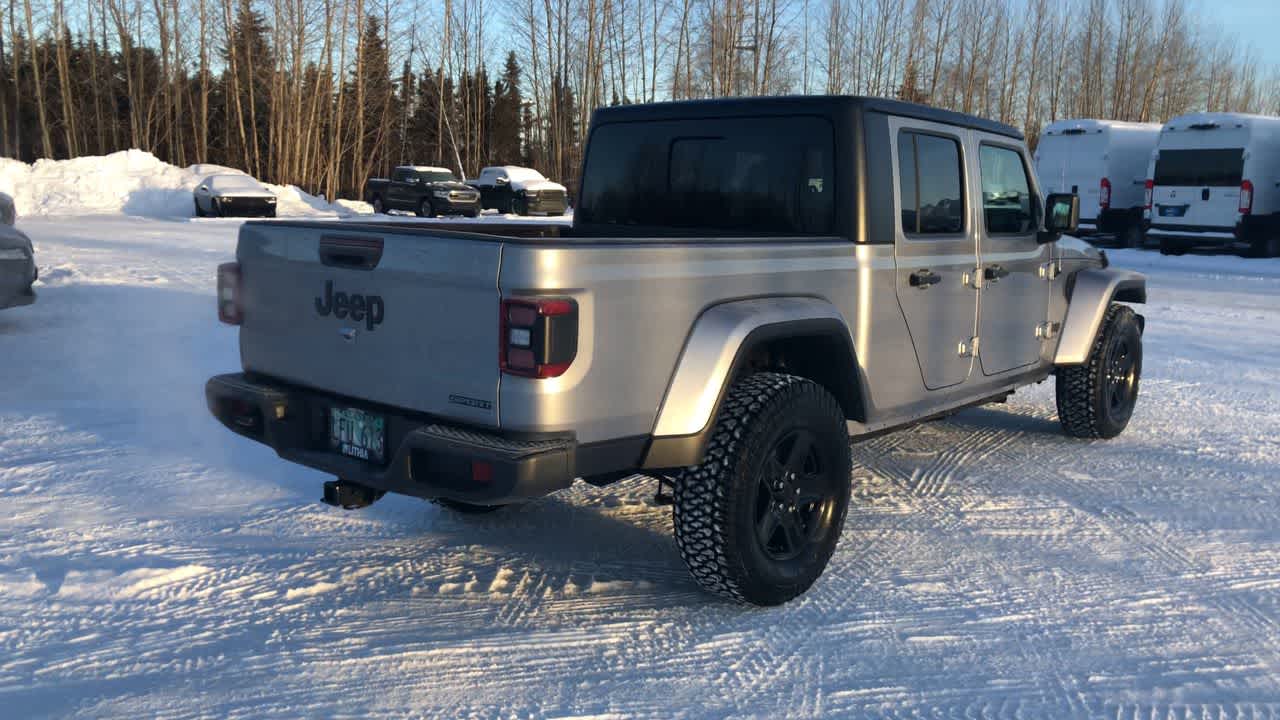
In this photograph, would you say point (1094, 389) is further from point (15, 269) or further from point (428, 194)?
point (428, 194)

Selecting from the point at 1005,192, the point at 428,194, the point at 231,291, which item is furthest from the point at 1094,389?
the point at 428,194

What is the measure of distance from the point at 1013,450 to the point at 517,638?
3830mm

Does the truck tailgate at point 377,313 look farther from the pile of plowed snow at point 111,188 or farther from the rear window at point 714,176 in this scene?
the pile of plowed snow at point 111,188

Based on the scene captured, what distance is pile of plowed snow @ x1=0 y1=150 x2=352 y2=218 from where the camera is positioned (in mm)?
30359

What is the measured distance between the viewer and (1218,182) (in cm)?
2070

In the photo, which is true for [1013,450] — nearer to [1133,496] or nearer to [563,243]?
[1133,496]

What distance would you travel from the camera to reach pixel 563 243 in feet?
10.6

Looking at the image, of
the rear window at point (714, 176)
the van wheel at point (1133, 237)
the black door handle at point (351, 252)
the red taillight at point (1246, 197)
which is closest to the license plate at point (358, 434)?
the black door handle at point (351, 252)

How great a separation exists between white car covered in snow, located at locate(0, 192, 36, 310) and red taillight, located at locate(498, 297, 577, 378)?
7.19 metres

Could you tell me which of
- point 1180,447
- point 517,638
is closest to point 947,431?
point 1180,447

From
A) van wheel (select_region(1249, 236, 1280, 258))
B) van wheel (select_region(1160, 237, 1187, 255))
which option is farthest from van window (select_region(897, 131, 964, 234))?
van wheel (select_region(1160, 237, 1187, 255))

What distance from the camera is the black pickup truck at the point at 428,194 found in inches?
1289

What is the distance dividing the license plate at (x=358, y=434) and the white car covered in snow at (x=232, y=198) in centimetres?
2758

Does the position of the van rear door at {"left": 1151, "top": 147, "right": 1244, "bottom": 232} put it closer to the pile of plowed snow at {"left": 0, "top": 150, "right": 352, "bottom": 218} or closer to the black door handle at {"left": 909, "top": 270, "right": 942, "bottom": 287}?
the black door handle at {"left": 909, "top": 270, "right": 942, "bottom": 287}
